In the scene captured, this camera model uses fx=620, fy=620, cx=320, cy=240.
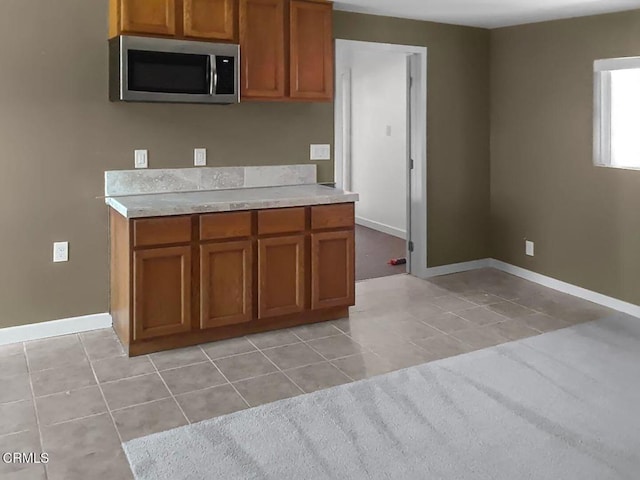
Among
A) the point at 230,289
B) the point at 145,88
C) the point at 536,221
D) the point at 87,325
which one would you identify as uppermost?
the point at 145,88

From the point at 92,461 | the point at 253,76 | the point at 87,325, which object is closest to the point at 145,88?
the point at 253,76

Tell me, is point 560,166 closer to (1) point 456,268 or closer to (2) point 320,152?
(1) point 456,268

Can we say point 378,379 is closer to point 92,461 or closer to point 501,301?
point 92,461

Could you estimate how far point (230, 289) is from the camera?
3.82 m

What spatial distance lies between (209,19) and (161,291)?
1.67 meters

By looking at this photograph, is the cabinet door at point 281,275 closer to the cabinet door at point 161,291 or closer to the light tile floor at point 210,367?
the light tile floor at point 210,367

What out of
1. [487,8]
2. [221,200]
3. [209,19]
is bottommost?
[221,200]

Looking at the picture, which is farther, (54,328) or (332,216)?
(332,216)

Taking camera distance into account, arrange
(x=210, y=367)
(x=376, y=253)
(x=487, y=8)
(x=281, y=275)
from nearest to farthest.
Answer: (x=210, y=367) < (x=281, y=275) < (x=487, y=8) < (x=376, y=253)

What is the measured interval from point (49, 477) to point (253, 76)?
2659 mm

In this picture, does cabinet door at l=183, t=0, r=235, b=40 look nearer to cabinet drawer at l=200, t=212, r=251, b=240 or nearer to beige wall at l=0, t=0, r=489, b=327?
beige wall at l=0, t=0, r=489, b=327

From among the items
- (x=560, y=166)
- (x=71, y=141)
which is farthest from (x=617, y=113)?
(x=71, y=141)

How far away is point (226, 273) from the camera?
3.79m

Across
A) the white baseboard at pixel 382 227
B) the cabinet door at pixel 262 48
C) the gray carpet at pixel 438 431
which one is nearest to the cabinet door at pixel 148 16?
the cabinet door at pixel 262 48
